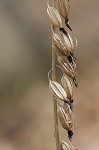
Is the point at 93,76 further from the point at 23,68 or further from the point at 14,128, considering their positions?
the point at 14,128

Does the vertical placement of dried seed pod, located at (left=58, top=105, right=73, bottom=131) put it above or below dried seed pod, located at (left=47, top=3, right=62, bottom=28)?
below

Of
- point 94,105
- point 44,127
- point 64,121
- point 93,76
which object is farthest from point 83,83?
point 64,121

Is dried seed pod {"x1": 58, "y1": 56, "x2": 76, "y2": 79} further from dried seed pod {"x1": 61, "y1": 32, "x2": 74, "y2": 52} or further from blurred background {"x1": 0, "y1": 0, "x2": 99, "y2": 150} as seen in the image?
blurred background {"x1": 0, "y1": 0, "x2": 99, "y2": 150}

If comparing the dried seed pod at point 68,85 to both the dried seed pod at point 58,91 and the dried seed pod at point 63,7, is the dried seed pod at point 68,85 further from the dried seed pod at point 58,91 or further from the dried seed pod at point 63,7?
the dried seed pod at point 63,7

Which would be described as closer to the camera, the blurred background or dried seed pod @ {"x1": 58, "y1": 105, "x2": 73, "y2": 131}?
dried seed pod @ {"x1": 58, "y1": 105, "x2": 73, "y2": 131}

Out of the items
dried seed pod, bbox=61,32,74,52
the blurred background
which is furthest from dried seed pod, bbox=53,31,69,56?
the blurred background

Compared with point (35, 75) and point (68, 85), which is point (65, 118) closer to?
point (68, 85)

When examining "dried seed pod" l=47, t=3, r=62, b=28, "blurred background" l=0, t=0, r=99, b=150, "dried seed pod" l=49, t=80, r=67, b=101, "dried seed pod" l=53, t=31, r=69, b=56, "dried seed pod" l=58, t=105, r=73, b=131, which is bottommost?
"dried seed pod" l=58, t=105, r=73, b=131

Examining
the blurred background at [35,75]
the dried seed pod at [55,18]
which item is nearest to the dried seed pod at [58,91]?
the dried seed pod at [55,18]
